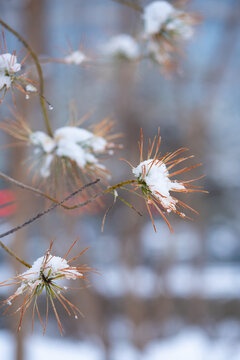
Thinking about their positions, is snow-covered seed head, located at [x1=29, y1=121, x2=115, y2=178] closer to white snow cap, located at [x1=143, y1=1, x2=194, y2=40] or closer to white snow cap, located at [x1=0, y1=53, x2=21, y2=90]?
white snow cap, located at [x1=0, y1=53, x2=21, y2=90]

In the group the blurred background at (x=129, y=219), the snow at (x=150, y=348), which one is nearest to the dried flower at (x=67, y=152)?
the blurred background at (x=129, y=219)

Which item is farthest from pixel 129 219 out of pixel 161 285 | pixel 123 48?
pixel 123 48

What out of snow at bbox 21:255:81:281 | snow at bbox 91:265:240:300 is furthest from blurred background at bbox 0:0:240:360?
snow at bbox 21:255:81:281

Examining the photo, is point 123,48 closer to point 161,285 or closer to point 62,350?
point 161,285

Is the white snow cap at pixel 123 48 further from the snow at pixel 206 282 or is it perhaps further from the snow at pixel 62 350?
the snow at pixel 62 350

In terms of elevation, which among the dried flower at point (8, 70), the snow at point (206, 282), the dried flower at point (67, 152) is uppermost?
the snow at point (206, 282)

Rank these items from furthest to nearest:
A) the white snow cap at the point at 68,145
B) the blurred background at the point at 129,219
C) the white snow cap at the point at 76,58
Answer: the blurred background at the point at 129,219 → the white snow cap at the point at 76,58 → the white snow cap at the point at 68,145

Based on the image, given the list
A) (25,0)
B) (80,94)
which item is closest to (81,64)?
(25,0)

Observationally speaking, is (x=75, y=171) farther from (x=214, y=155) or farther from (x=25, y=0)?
(x=214, y=155)
